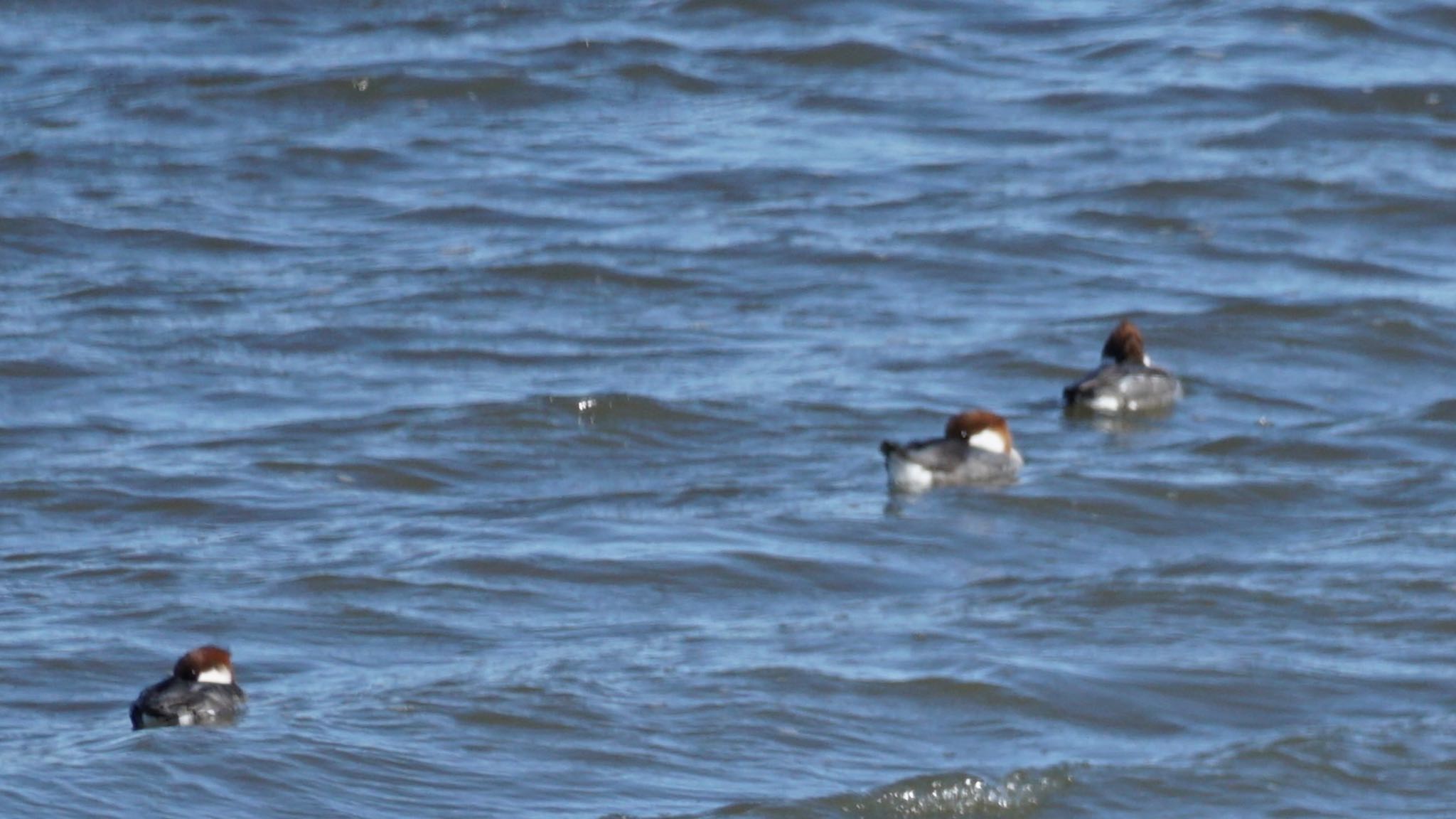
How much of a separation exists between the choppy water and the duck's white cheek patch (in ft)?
0.89

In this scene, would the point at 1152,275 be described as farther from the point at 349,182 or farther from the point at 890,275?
the point at 349,182

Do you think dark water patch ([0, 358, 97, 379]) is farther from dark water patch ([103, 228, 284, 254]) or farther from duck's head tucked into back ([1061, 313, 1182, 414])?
duck's head tucked into back ([1061, 313, 1182, 414])

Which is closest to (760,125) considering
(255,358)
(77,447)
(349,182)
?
(349,182)

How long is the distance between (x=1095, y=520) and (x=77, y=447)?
15.2ft

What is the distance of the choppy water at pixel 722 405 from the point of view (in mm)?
7941

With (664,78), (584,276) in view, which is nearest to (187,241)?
(584,276)

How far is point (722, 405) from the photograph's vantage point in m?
12.8

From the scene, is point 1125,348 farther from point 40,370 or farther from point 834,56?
point 834,56

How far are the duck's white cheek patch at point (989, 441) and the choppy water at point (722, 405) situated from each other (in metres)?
0.27

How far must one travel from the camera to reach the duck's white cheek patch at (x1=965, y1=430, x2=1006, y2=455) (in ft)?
38.7

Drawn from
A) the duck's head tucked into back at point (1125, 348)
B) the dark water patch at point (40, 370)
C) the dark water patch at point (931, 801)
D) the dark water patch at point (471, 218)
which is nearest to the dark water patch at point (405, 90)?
the dark water patch at point (471, 218)

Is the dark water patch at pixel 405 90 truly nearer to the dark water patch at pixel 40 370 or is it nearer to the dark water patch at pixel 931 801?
the dark water patch at pixel 40 370

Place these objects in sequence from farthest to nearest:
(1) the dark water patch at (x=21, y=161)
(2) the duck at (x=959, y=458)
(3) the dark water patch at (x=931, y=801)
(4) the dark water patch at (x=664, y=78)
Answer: (4) the dark water patch at (x=664, y=78) → (1) the dark water patch at (x=21, y=161) → (2) the duck at (x=959, y=458) → (3) the dark water patch at (x=931, y=801)

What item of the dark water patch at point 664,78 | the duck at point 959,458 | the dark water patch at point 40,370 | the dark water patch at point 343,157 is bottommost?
the duck at point 959,458
